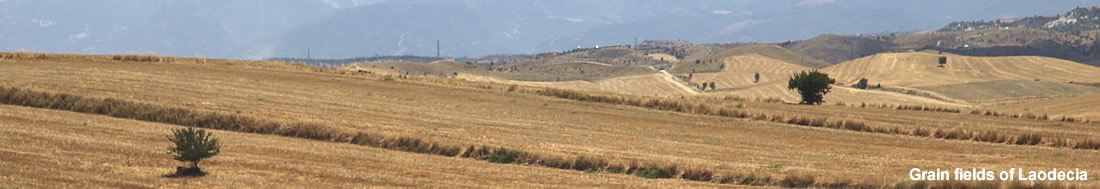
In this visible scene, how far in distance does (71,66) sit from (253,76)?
9.04m

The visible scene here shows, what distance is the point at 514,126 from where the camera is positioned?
33.5m

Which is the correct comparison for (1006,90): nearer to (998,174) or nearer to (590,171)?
(998,174)

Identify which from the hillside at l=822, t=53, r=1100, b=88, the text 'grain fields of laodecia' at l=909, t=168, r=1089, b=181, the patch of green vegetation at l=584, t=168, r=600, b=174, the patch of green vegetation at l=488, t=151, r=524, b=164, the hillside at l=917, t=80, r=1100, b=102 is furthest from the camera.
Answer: the hillside at l=822, t=53, r=1100, b=88

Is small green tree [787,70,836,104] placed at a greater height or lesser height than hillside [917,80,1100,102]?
greater

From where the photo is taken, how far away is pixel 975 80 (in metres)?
170

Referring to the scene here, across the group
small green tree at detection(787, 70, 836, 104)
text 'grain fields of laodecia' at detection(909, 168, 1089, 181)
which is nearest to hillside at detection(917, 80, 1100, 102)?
small green tree at detection(787, 70, 836, 104)

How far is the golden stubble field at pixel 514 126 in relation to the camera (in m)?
22.5

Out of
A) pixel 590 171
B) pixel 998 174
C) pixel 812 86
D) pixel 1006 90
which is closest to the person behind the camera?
pixel 998 174

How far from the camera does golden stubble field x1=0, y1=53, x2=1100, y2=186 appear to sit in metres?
22.5

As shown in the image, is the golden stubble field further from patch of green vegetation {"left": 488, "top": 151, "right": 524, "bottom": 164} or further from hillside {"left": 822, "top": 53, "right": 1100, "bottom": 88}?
hillside {"left": 822, "top": 53, "right": 1100, "bottom": 88}

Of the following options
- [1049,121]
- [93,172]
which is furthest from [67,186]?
[1049,121]

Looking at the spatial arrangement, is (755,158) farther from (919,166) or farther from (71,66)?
(71,66)

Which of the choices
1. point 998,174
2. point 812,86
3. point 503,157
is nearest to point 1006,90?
point 812,86

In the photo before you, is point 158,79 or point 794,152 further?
point 158,79
